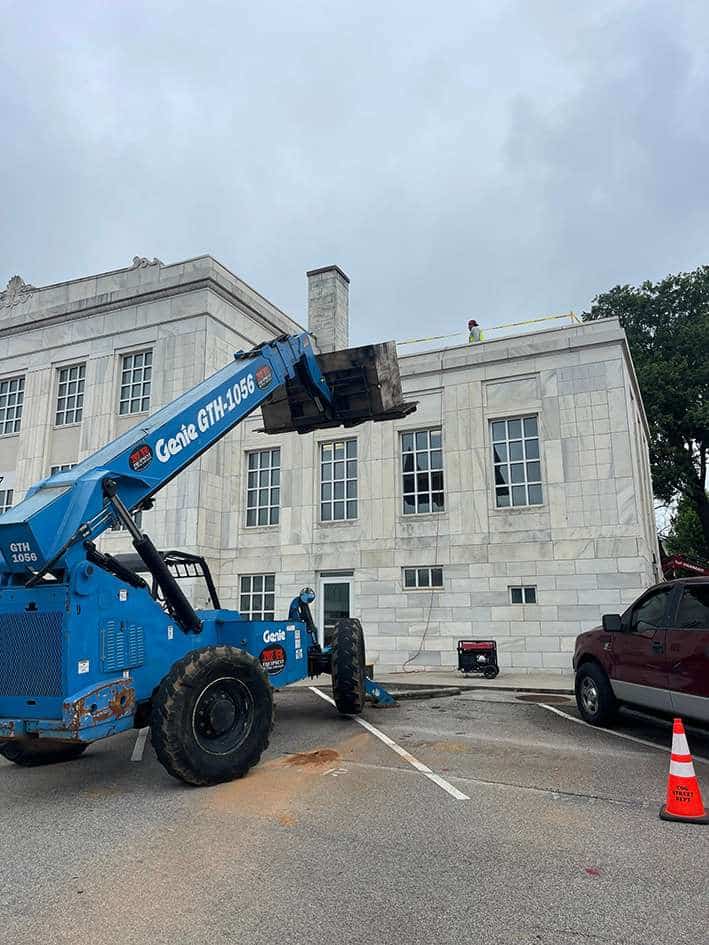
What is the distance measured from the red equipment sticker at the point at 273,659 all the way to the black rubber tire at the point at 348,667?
93 cm

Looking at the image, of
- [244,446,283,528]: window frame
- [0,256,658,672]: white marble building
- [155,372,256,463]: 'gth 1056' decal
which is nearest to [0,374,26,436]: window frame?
[0,256,658,672]: white marble building

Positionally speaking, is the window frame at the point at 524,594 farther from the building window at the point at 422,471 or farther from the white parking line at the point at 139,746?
the white parking line at the point at 139,746

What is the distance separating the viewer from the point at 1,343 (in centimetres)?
2431

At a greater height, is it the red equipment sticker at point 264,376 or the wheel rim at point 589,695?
the red equipment sticker at point 264,376

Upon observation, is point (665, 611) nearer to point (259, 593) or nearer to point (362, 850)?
point (362, 850)

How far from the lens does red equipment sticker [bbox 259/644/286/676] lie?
784 cm

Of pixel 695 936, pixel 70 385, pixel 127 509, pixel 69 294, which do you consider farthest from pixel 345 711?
pixel 69 294

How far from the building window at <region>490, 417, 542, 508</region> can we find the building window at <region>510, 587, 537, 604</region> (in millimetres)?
2123

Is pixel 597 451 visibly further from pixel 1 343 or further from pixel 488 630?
pixel 1 343

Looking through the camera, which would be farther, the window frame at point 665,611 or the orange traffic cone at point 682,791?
the window frame at point 665,611

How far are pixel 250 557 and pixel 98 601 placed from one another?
13.5 m

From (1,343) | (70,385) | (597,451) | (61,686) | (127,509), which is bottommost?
(61,686)

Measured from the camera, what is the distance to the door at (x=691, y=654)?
6648mm

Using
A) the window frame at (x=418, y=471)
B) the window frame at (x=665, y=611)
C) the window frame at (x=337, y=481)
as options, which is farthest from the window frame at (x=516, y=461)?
the window frame at (x=665, y=611)
